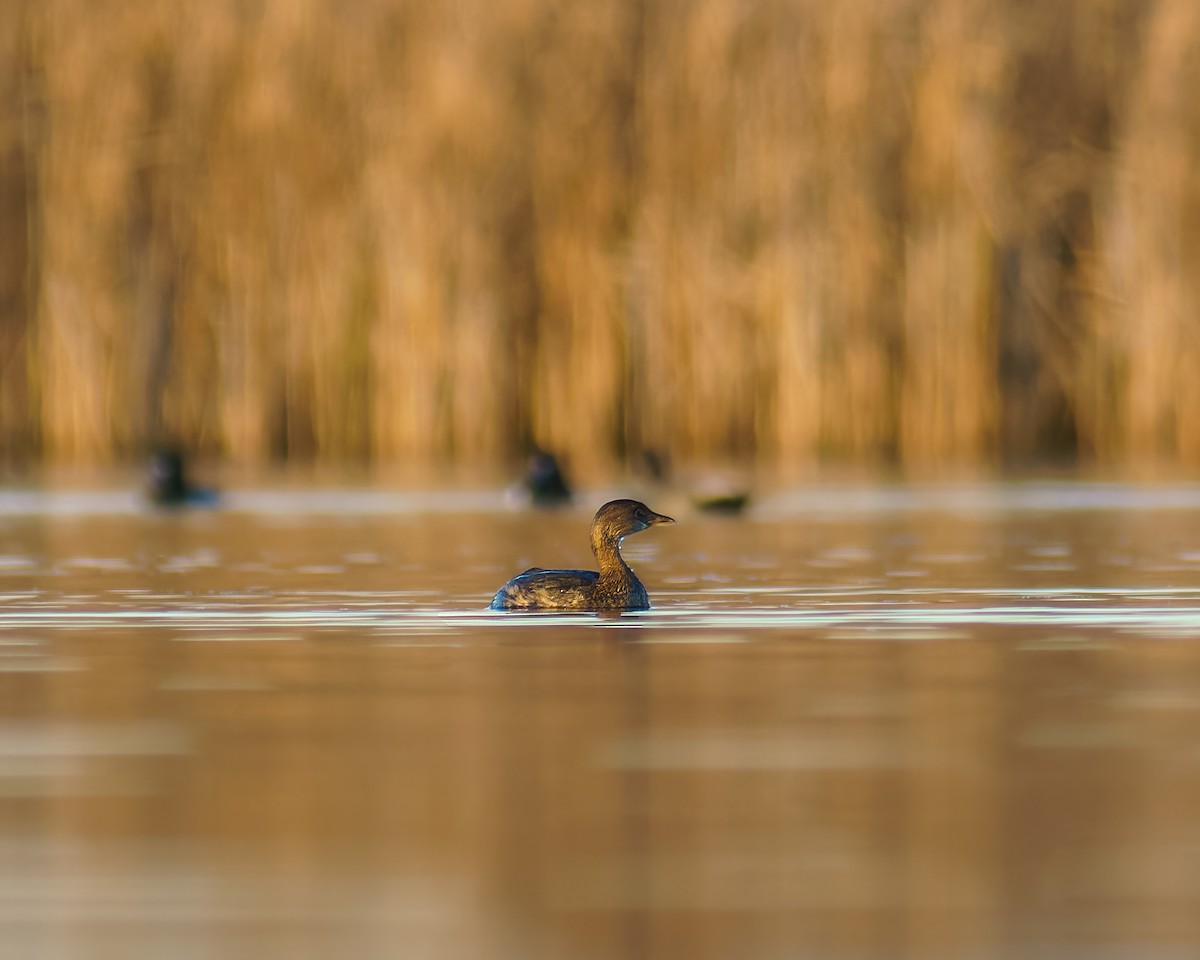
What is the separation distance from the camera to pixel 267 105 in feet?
70.0

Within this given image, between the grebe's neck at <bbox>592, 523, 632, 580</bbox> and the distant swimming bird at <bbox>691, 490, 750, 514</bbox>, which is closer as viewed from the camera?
the grebe's neck at <bbox>592, 523, 632, 580</bbox>

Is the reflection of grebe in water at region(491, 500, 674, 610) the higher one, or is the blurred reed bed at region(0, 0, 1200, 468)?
the blurred reed bed at region(0, 0, 1200, 468)

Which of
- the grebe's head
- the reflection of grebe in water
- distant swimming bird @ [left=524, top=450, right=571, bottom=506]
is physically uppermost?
distant swimming bird @ [left=524, top=450, right=571, bottom=506]

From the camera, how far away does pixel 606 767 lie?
18.7 feet

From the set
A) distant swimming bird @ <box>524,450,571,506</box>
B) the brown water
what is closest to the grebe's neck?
the brown water

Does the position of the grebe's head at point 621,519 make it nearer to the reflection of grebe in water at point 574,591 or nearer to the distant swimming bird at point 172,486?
the reflection of grebe in water at point 574,591

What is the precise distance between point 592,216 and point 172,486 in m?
5.38

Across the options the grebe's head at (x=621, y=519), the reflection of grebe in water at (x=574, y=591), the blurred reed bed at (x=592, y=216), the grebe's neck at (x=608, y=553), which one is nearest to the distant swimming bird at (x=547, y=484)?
the blurred reed bed at (x=592, y=216)

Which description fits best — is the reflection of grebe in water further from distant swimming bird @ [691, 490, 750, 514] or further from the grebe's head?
distant swimming bird @ [691, 490, 750, 514]

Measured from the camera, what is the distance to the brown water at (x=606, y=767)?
4078 millimetres

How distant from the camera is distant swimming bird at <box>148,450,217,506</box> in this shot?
17.1 metres

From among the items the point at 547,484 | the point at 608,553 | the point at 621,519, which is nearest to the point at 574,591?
the point at 608,553

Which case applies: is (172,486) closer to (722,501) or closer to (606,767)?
(722,501)

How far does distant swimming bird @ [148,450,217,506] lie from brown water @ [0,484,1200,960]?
206 inches
